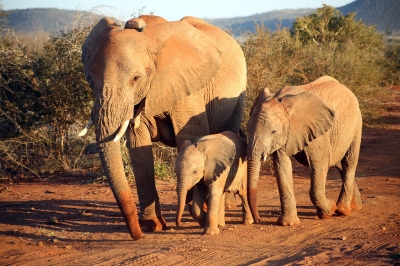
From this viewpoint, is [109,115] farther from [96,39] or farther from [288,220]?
[288,220]

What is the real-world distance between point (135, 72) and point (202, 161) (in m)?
1.26

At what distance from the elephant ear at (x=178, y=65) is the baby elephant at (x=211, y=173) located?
57 cm

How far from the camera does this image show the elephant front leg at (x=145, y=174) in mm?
7277

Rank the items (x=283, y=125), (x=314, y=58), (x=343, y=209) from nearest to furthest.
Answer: (x=283, y=125), (x=343, y=209), (x=314, y=58)

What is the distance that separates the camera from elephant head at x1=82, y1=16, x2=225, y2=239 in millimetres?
6164

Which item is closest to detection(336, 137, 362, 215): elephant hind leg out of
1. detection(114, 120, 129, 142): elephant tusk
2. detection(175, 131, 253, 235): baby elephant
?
detection(175, 131, 253, 235): baby elephant

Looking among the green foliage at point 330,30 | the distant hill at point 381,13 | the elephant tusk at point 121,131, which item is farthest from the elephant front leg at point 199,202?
the distant hill at point 381,13

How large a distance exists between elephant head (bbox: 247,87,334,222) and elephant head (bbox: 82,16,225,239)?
0.77 meters

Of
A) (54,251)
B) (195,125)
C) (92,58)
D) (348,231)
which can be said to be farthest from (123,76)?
(348,231)

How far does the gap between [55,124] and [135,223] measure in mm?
5384

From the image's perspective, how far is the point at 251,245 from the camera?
21.1 ft

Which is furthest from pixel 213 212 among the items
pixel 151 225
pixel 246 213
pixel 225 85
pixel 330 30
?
pixel 330 30

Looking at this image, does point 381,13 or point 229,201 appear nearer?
point 229,201

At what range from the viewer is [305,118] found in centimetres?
723
